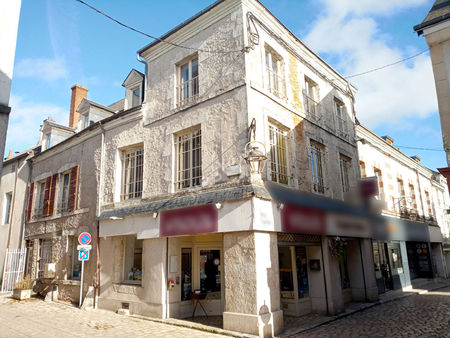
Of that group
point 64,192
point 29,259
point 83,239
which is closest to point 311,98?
point 83,239

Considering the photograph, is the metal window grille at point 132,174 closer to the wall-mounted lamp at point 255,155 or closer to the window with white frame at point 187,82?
the window with white frame at point 187,82

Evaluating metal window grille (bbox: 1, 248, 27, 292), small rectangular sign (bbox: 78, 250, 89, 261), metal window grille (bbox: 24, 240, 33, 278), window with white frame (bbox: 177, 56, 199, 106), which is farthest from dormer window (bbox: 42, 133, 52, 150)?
window with white frame (bbox: 177, 56, 199, 106)

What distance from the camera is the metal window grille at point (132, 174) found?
10.3 metres

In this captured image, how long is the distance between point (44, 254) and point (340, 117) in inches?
508

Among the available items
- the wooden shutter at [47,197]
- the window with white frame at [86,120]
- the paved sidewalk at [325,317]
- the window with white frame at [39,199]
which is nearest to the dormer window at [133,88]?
the window with white frame at [86,120]

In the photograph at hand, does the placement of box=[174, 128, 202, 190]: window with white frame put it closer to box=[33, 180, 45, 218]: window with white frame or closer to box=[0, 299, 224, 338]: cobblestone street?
box=[0, 299, 224, 338]: cobblestone street

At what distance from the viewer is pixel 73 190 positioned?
39.5 feet

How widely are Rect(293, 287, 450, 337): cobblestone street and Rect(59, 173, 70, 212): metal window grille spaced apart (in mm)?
9865

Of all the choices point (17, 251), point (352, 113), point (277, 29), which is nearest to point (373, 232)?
point (352, 113)

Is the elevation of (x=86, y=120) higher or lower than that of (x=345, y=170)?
higher

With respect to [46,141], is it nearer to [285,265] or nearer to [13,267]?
[13,267]

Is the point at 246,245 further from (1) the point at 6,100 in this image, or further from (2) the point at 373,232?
(2) the point at 373,232

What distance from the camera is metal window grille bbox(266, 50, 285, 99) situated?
9117mm

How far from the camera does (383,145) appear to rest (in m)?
15.6
